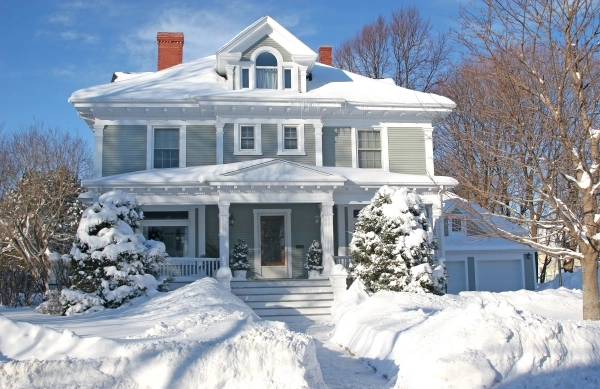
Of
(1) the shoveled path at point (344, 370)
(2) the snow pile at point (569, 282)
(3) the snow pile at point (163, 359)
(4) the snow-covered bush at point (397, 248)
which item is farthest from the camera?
(2) the snow pile at point (569, 282)

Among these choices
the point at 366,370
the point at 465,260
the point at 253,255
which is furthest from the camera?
the point at 465,260

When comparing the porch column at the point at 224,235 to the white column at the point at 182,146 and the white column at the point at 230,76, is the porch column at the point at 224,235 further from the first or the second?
the white column at the point at 230,76

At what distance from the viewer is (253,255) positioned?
17.7 metres

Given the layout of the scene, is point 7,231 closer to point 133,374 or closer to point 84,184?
point 84,184

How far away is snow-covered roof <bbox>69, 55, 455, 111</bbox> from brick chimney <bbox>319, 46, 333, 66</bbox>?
2277 millimetres

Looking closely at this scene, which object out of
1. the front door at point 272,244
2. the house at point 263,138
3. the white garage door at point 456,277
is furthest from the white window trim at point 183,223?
the white garage door at point 456,277

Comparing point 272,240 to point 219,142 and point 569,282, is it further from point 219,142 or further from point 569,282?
point 569,282

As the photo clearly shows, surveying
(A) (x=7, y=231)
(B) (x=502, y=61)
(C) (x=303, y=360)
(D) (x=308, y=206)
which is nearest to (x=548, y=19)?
(B) (x=502, y=61)

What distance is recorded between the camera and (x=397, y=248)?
1321 centimetres

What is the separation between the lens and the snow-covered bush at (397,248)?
42.9ft

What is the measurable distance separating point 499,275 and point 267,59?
11192 millimetres

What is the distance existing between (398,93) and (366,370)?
40.5 ft

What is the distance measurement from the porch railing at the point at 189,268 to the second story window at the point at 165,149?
3544 millimetres

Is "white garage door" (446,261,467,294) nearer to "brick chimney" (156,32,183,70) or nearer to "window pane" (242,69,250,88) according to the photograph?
"window pane" (242,69,250,88)
